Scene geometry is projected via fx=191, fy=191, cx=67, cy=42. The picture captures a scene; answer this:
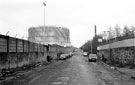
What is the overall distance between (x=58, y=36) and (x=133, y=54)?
10244 centimetres

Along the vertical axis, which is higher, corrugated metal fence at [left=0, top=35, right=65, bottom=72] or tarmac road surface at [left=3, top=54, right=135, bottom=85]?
corrugated metal fence at [left=0, top=35, right=65, bottom=72]

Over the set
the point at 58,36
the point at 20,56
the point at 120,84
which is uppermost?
the point at 58,36

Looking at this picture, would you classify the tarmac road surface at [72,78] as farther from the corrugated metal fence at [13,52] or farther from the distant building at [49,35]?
the distant building at [49,35]

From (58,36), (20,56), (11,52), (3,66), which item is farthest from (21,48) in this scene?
(58,36)

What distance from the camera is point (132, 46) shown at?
2184cm

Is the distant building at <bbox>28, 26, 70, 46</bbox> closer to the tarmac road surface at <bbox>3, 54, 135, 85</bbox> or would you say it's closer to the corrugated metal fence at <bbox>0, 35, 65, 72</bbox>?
the corrugated metal fence at <bbox>0, 35, 65, 72</bbox>

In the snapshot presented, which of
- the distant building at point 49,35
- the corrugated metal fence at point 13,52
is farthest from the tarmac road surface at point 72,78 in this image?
the distant building at point 49,35

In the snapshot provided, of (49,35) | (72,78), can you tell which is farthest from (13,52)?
(49,35)

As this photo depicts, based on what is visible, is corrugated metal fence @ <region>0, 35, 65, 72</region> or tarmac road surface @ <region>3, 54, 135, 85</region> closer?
tarmac road surface @ <region>3, 54, 135, 85</region>

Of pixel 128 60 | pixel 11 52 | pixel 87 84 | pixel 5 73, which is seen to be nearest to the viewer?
pixel 87 84

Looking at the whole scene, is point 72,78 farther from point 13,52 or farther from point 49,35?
point 49,35

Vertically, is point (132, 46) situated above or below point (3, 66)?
above

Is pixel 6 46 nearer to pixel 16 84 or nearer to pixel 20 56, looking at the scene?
pixel 20 56

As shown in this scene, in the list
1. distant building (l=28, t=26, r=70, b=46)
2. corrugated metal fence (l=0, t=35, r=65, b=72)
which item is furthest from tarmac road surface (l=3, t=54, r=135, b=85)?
distant building (l=28, t=26, r=70, b=46)
